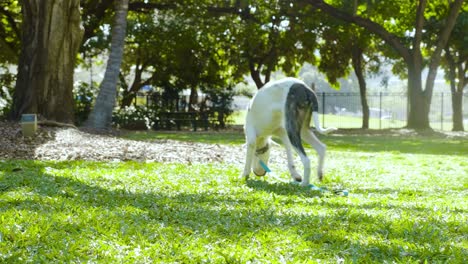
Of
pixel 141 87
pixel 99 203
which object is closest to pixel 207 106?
pixel 141 87

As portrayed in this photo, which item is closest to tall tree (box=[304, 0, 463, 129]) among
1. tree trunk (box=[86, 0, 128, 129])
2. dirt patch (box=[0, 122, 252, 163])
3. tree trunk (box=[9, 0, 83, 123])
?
tree trunk (box=[86, 0, 128, 129])

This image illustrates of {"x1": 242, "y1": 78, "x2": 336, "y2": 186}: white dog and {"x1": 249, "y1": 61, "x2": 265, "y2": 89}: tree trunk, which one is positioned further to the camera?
{"x1": 249, "y1": 61, "x2": 265, "y2": 89}: tree trunk

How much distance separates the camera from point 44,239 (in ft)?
15.1

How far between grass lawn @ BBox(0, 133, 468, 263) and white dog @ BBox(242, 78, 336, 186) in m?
0.34

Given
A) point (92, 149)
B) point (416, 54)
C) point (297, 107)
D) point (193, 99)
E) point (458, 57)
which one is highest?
point (458, 57)

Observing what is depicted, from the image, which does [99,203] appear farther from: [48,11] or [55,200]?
[48,11]

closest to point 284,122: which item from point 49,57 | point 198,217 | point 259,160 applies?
point 259,160

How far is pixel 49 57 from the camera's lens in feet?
56.2

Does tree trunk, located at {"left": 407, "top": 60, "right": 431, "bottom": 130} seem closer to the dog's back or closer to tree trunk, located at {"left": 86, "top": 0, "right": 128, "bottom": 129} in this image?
tree trunk, located at {"left": 86, "top": 0, "right": 128, "bottom": 129}

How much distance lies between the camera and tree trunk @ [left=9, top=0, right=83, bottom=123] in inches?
666

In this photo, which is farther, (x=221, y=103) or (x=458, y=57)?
(x=458, y=57)

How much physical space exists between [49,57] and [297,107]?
1068 cm

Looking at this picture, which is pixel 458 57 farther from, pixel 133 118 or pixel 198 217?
pixel 198 217

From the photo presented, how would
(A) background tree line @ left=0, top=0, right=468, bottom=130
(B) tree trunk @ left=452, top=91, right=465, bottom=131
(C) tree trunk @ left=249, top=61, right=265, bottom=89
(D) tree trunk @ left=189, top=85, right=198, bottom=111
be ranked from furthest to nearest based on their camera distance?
(B) tree trunk @ left=452, top=91, right=465, bottom=131
(C) tree trunk @ left=249, top=61, right=265, bottom=89
(D) tree trunk @ left=189, top=85, right=198, bottom=111
(A) background tree line @ left=0, top=0, right=468, bottom=130
